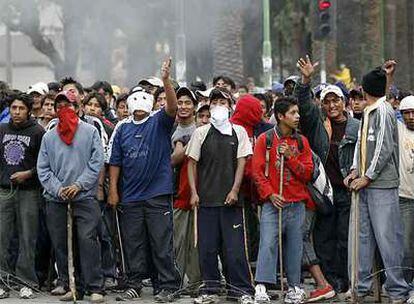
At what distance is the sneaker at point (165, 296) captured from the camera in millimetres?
10903

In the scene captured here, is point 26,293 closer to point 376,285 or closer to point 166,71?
point 166,71

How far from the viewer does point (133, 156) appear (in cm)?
1097

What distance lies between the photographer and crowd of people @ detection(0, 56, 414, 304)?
10.5 meters

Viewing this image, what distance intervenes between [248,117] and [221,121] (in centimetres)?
49

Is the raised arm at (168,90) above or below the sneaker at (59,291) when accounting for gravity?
above

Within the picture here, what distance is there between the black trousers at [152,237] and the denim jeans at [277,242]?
85 centimetres

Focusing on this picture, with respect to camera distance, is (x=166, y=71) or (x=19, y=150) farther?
(x=19, y=150)

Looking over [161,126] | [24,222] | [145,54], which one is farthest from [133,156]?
[145,54]

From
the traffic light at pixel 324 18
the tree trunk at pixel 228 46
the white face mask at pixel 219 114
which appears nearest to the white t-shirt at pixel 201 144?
the white face mask at pixel 219 114

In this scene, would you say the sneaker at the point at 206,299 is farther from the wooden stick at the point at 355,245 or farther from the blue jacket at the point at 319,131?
the blue jacket at the point at 319,131

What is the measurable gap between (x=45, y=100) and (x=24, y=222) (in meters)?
1.35

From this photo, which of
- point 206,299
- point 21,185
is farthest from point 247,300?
point 21,185

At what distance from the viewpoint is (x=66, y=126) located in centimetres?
1088

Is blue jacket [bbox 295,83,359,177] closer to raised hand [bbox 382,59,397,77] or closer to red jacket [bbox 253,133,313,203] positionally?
red jacket [bbox 253,133,313,203]
